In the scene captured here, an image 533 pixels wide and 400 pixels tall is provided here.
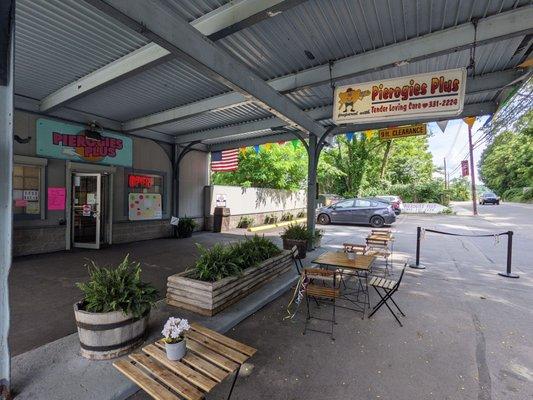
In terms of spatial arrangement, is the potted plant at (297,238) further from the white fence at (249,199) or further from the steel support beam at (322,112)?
the white fence at (249,199)

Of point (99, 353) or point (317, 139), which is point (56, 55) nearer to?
point (99, 353)

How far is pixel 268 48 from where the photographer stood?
4512 millimetres

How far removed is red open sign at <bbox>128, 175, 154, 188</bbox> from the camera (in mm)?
9469

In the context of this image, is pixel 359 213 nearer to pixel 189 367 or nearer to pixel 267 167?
pixel 267 167

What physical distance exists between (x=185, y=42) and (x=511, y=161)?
57.8 m

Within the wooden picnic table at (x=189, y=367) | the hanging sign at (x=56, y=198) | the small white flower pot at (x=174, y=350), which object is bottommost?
the wooden picnic table at (x=189, y=367)

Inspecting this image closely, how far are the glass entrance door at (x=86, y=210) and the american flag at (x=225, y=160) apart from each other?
15.8ft

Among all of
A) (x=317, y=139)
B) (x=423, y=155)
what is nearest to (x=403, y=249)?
(x=317, y=139)

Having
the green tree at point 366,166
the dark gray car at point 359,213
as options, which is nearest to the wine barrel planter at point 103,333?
the dark gray car at point 359,213

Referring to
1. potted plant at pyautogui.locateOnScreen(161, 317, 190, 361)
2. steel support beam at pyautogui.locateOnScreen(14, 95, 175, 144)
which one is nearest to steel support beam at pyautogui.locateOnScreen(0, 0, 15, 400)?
potted plant at pyautogui.locateOnScreen(161, 317, 190, 361)

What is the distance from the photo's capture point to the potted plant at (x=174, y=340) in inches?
85.1

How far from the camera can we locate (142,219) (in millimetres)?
9844

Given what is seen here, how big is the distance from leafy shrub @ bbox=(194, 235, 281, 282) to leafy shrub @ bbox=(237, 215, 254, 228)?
8280mm

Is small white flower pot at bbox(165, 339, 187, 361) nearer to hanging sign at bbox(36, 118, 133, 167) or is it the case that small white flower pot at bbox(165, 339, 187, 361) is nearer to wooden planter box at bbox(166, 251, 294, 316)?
wooden planter box at bbox(166, 251, 294, 316)
